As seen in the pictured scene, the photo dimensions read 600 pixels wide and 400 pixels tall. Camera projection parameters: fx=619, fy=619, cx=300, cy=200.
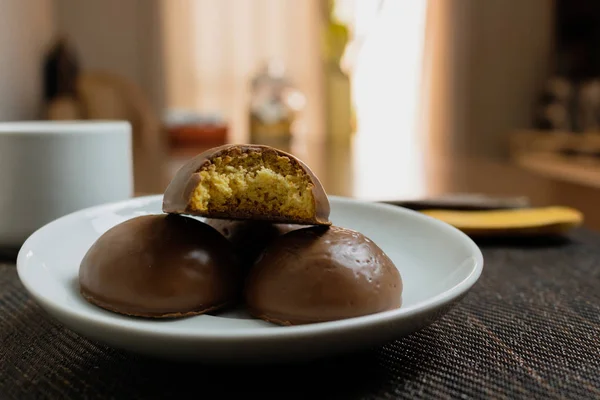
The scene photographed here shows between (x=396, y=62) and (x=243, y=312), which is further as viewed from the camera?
(x=396, y=62)

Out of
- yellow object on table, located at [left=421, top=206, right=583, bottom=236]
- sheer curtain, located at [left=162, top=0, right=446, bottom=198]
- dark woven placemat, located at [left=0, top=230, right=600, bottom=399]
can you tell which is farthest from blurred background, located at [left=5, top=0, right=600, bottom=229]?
dark woven placemat, located at [left=0, top=230, right=600, bottom=399]

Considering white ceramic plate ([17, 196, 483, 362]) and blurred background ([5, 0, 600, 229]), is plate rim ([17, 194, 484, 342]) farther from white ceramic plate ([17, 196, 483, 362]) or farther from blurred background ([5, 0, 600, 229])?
blurred background ([5, 0, 600, 229])

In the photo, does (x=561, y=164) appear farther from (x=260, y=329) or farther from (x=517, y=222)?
(x=260, y=329)

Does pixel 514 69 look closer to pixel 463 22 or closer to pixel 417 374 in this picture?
pixel 463 22

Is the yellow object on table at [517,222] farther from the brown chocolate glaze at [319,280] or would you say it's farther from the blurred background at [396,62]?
the blurred background at [396,62]

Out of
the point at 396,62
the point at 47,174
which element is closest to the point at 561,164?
the point at 396,62

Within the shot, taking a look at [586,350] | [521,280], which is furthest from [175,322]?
[521,280]
